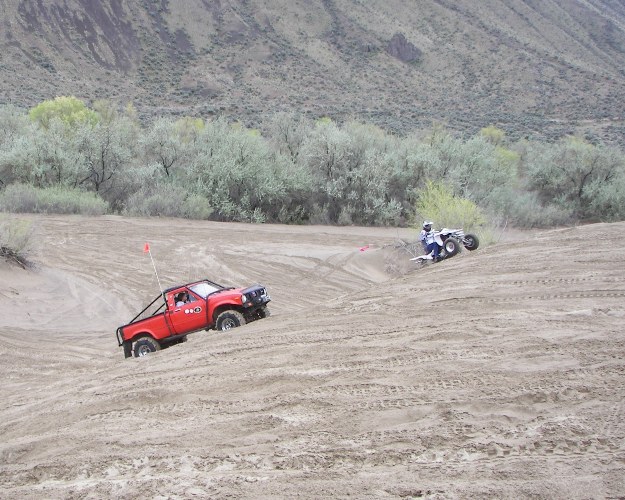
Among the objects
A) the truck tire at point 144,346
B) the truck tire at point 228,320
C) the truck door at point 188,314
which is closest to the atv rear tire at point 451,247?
the truck tire at point 228,320

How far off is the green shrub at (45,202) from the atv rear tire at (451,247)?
50.4 feet

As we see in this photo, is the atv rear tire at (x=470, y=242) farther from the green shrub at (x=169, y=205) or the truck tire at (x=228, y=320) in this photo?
the green shrub at (x=169, y=205)

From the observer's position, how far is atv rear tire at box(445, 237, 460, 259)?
16.4m

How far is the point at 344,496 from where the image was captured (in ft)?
16.6

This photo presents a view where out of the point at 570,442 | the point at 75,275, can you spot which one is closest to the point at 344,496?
the point at 570,442

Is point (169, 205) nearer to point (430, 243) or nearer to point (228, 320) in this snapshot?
point (430, 243)

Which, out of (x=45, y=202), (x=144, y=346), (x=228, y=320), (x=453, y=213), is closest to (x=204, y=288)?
(x=228, y=320)

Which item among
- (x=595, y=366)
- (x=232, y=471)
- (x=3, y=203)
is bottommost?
(x=232, y=471)

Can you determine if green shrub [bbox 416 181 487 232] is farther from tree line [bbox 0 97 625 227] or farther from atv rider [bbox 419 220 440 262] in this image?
atv rider [bbox 419 220 440 262]

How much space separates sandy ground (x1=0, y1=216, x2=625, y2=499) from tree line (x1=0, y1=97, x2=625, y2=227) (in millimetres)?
15244

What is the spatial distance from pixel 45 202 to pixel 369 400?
74.7 feet

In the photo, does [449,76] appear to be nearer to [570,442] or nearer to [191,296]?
[191,296]

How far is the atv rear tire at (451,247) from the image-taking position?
1639 cm

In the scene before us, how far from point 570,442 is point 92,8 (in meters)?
77.5
